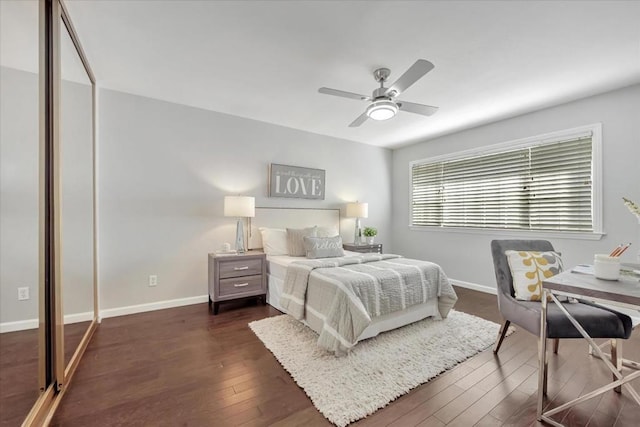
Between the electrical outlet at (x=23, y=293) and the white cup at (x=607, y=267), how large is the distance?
4.22 m

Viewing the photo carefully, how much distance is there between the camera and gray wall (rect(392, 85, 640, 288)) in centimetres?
283

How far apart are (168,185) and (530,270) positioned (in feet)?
12.8

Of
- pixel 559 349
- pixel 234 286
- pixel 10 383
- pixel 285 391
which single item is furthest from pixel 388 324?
pixel 10 383

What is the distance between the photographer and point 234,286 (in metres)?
3.25

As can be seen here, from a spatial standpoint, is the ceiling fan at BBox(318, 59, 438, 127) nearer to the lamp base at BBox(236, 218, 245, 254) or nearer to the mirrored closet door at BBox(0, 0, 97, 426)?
the mirrored closet door at BBox(0, 0, 97, 426)

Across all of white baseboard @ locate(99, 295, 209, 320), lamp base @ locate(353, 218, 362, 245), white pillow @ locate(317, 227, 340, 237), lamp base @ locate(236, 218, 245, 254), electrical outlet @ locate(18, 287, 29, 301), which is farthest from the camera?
lamp base @ locate(353, 218, 362, 245)

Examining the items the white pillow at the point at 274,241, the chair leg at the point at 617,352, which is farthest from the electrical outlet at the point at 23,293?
the chair leg at the point at 617,352

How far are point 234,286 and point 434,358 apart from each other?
229 centimetres

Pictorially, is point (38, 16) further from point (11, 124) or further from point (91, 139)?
point (91, 139)

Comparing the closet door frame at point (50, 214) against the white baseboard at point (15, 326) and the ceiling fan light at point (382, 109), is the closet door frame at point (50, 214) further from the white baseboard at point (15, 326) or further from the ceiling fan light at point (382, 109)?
the ceiling fan light at point (382, 109)

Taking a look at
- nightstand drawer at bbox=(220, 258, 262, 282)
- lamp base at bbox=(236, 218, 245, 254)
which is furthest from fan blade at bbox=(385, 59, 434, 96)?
nightstand drawer at bbox=(220, 258, 262, 282)

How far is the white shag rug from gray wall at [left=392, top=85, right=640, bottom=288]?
152cm

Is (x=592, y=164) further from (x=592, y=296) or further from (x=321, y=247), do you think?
(x=321, y=247)

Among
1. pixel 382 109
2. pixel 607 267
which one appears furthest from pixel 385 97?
pixel 607 267
